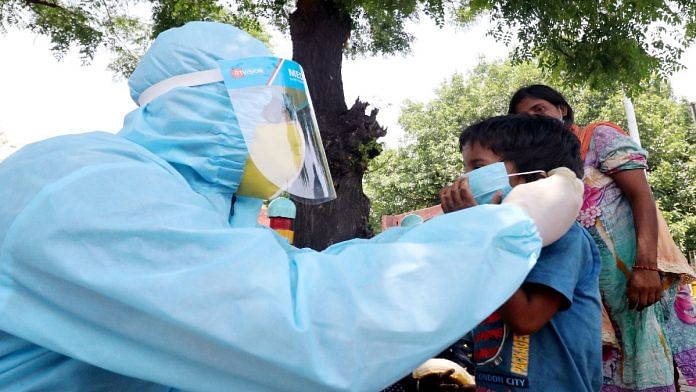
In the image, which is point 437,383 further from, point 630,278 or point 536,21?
point 536,21

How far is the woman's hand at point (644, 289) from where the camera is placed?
91.3 inches

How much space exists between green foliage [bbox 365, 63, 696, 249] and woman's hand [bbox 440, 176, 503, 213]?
57.1ft

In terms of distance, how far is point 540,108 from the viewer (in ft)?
9.02

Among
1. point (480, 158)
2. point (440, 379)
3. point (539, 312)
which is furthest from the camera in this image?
point (440, 379)

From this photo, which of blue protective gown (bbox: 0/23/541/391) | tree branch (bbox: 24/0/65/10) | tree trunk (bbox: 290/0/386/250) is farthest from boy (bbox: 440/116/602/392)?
tree branch (bbox: 24/0/65/10)

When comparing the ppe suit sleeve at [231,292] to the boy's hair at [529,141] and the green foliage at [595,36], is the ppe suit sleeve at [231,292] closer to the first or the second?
the boy's hair at [529,141]

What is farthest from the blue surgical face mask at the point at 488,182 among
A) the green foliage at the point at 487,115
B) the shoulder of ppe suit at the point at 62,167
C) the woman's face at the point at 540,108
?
the green foliage at the point at 487,115

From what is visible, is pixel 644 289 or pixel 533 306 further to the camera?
pixel 644 289

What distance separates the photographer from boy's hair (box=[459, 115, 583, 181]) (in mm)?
1850

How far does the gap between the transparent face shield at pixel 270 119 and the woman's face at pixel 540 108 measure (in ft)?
4.72

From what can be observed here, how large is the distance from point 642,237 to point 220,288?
208cm

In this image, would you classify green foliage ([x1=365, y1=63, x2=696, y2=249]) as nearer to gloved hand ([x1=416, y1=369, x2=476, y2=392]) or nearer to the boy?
gloved hand ([x1=416, y1=369, x2=476, y2=392])

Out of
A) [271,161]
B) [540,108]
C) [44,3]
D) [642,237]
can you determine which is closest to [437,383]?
[642,237]

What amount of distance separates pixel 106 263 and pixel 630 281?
2.16 meters
